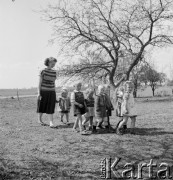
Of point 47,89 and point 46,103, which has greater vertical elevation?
point 47,89

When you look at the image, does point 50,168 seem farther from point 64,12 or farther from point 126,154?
point 64,12

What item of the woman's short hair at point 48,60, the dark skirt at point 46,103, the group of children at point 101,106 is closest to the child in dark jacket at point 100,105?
the group of children at point 101,106

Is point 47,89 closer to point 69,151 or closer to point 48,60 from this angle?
point 48,60

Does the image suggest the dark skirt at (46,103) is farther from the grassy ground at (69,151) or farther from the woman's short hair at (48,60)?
the woman's short hair at (48,60)

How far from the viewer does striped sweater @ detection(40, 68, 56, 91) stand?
24.8 ft

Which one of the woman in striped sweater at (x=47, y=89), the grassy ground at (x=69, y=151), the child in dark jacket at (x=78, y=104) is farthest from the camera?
the woman in striped sweater at (x=47, y=89)

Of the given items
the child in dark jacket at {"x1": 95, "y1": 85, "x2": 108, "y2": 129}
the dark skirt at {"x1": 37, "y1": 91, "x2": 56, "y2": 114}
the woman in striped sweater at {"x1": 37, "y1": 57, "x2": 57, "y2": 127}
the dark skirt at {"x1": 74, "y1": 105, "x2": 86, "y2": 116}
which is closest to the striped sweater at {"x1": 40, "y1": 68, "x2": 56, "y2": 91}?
the woman in striped sweater at {"x1": 37, "y1": 57, "x2": 57, "y2": 127}

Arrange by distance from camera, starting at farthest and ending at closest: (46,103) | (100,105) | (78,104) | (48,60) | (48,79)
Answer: (46,103)
(48,79)
(48,60)
(100,105)
(78,104)

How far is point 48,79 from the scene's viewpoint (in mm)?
7633

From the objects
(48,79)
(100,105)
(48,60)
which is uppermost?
(48,60)

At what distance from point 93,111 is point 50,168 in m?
3.70

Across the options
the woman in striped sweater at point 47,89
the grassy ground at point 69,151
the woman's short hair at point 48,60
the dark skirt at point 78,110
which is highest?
the woman's short hair at point 48,60

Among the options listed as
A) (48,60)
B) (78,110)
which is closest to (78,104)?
(78,110)

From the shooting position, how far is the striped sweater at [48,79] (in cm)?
755
